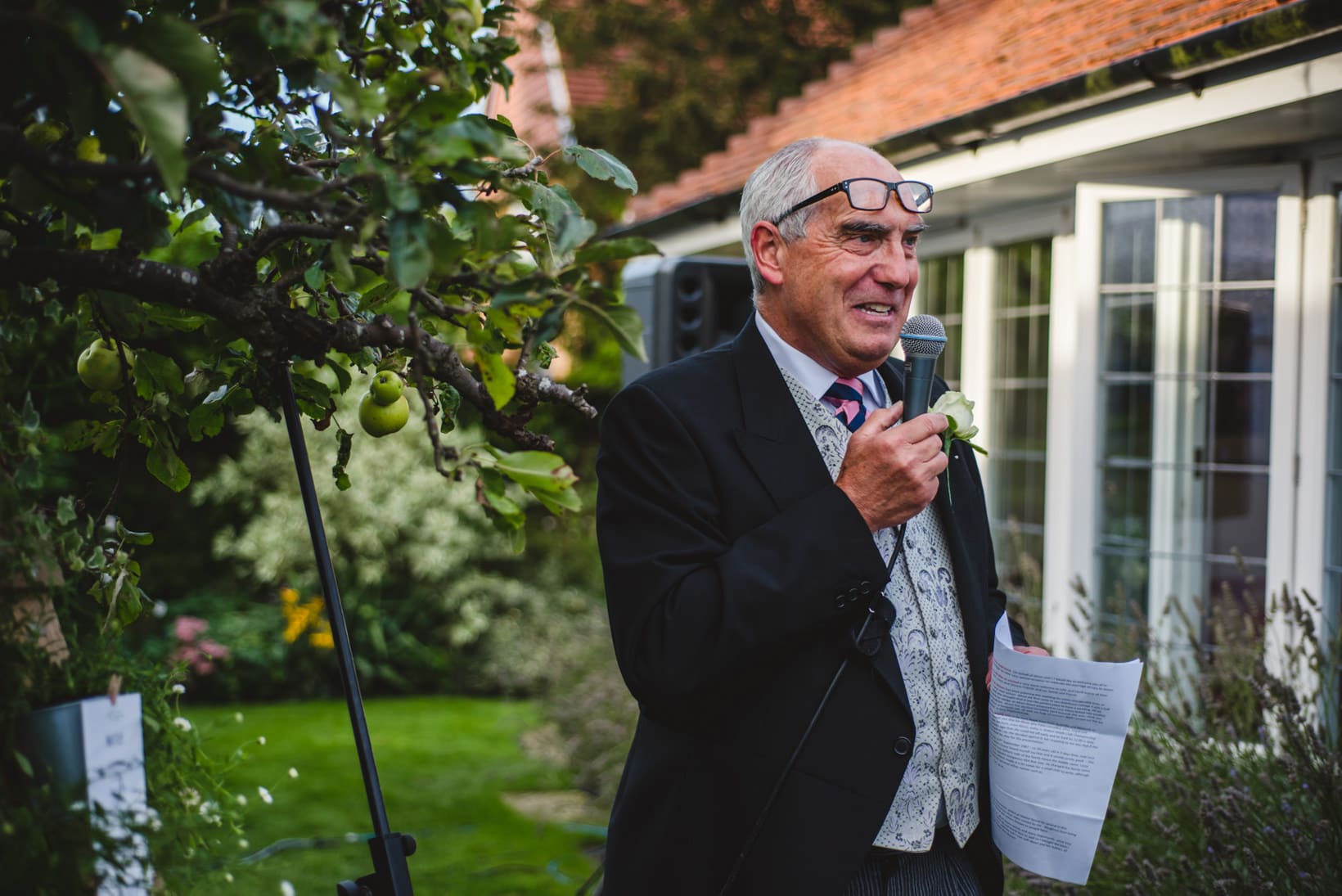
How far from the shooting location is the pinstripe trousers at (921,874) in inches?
74.0

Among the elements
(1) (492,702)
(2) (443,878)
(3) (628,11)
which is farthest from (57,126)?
(3) (628,11)

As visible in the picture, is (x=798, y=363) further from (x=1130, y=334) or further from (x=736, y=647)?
(x=1130, y=334)

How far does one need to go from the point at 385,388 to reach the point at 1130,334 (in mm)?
4794

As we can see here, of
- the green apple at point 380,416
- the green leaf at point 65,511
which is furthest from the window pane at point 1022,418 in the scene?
the green leaf at point 65,511

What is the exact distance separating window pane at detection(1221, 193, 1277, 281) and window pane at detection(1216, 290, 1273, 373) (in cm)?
9

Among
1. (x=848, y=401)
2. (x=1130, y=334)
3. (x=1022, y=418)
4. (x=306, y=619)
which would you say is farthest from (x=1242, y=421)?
(x=306, y=619)

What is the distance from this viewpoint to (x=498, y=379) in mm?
1244

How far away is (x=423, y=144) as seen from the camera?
103 cm

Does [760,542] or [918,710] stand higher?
[760,542]

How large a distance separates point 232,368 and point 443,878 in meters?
4.28

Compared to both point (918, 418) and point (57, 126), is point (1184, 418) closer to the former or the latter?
point (918, 418)

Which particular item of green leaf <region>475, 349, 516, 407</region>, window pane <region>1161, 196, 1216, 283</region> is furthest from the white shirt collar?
Result: window pane <region>1161, 196, 1216, 283</region>

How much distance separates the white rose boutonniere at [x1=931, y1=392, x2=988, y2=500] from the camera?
190cm

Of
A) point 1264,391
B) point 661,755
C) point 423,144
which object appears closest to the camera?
point 423,144
